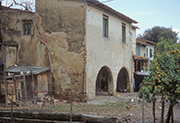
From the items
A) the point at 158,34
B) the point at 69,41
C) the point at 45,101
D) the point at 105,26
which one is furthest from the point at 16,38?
the point at 158,34

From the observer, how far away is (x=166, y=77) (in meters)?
6.48

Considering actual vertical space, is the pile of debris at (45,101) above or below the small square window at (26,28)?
below

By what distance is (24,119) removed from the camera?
23.8 ft

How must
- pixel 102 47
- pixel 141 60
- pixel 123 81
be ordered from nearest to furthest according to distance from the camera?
pixel 102 47 → pixel 123 81 → pixel 141 60

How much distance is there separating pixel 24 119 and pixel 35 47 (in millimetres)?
8070

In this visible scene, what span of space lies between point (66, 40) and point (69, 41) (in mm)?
234

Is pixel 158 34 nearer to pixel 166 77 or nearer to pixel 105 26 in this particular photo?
pixel 105 26

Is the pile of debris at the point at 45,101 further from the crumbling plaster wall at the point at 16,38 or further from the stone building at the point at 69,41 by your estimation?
the crumbling plaster wall at the point at 16,38

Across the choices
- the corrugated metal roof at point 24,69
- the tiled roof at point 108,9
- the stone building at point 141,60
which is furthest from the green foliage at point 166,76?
the stone building at point 141,60

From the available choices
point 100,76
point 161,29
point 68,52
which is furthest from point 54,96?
point 161,29

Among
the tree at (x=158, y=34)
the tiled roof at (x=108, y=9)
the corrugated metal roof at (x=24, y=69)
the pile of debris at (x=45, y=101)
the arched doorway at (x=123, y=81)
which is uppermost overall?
the tree at (x=158, y=34)

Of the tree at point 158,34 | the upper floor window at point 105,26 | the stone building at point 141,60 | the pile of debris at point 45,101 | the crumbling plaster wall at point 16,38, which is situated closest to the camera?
the pile of debris at point 45,101

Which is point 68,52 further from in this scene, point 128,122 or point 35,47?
point 128,122

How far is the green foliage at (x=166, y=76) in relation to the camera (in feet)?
21.3
